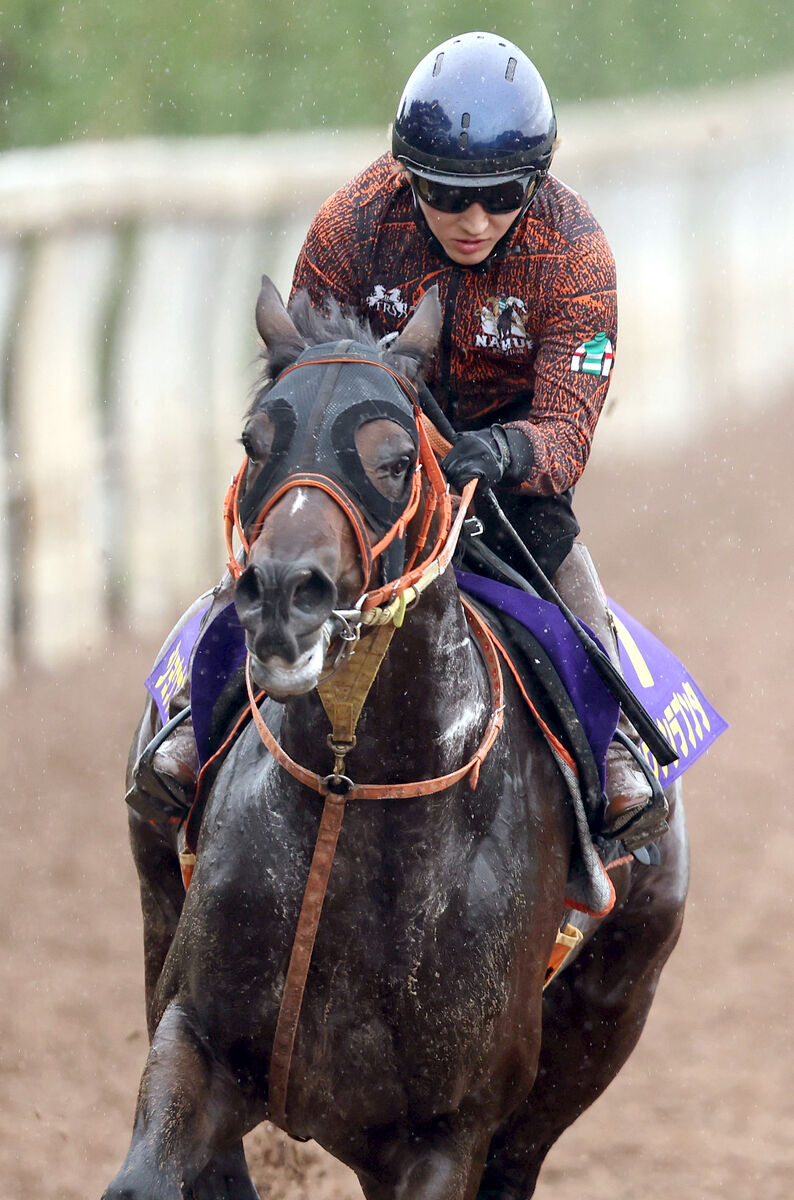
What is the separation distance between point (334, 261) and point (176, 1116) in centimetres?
251

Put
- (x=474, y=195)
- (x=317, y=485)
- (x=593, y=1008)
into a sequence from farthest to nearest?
(x=593, y=1008)
(x=474, y=195)
(x=317, y=485)

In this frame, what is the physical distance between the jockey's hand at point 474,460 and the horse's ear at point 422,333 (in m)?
0.28

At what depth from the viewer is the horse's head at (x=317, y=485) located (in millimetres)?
3447

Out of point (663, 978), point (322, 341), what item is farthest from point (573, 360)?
point (663, 978)

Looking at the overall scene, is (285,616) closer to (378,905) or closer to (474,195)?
(378,905)

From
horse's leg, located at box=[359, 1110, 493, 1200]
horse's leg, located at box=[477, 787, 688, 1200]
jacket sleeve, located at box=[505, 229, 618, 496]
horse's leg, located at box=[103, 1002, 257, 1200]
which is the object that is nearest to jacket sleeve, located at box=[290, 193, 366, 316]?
jacket sleeve, located at box=[505, 229, 618, 496]

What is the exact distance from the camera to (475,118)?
475 centimetres

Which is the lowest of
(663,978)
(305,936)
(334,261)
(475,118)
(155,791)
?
(663,978)

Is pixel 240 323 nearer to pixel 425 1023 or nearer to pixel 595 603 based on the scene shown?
pixel 595 603

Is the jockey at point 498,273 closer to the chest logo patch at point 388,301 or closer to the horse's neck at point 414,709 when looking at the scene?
the chest logo patch at point 388,301

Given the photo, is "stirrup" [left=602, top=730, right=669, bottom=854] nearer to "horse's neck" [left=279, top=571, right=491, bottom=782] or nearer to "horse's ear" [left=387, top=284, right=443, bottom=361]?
"horse's neck" [left=279, top=571, right=491, bottom=782]

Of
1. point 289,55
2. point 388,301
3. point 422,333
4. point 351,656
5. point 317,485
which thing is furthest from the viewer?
point 289,55

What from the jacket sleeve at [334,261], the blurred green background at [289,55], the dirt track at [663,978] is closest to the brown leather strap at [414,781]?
Answer: the jacket sleeve at [334,261]

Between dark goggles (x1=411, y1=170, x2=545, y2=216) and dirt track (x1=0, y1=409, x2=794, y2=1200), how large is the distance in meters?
4.11
